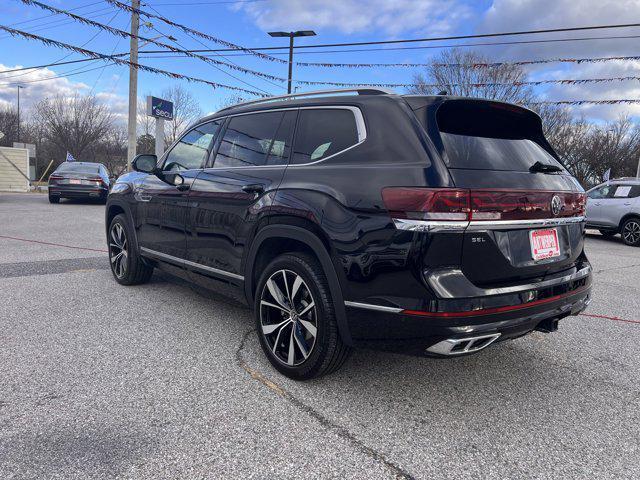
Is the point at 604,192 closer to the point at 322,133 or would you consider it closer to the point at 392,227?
the point at 322,133

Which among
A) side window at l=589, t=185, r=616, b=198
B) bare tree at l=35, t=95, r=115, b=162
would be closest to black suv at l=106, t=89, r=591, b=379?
side window at l=589, t=185, r=616, b=198

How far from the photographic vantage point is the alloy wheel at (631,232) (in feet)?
38.6

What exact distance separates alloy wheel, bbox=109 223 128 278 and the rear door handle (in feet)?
7.98

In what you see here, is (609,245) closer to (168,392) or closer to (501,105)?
(501,105)

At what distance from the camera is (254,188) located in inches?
127

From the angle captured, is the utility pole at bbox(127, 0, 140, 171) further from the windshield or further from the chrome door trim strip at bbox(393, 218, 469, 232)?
the chrome door trim strip at bbox(393, 218, 469, 232)

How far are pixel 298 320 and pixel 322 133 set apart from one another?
121 centimetres

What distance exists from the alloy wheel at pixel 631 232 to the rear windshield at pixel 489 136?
35.0 feet

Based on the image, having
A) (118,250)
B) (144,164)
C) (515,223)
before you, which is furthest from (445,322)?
(118,250)

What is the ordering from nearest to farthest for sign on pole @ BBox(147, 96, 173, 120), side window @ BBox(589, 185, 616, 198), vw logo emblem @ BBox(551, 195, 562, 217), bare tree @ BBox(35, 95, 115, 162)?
vw logo emblem @ BBox(551, 195, 562, 217) → side window @ BBox(589, 185, 616, 198) → sign on pole @ BBox(147, 96, 173, 120) → bare tree @ BBox(35, 95, 115, 162)

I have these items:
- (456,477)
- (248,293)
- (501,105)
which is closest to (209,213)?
(248,293)

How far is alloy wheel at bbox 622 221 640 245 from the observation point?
464 inches

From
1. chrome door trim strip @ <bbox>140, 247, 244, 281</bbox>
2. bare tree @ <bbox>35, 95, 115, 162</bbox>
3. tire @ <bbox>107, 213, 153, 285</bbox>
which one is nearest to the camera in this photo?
chrome door trim strip @ <bbox>140, 247, 244, 281</bbox>

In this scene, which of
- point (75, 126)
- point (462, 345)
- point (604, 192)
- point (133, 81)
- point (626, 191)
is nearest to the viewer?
point (462, 345)
